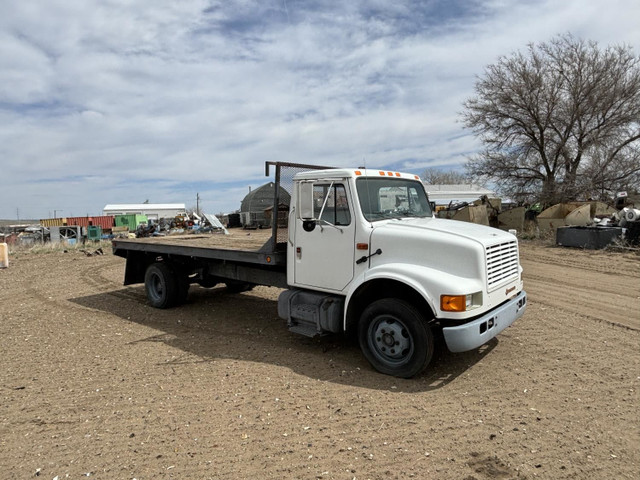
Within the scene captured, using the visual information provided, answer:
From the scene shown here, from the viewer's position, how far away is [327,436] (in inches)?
136

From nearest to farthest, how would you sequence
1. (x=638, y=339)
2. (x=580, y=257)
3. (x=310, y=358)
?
(x=310, y=358) < (x=638, y=339) < (x=580, y=257)

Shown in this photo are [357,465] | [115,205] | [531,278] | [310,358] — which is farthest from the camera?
[115,205]

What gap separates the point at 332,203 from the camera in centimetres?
498

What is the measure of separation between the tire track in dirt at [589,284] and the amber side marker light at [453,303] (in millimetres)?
3777

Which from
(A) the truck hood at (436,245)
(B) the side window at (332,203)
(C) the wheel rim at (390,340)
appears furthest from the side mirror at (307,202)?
(C) the wheel rim at (390,340)

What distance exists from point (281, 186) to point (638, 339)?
510 cm

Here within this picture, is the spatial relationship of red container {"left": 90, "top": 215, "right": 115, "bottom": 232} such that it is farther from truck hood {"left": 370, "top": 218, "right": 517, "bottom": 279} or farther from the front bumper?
the front bumper

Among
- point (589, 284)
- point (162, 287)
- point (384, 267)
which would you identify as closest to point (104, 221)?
point (162, 287)

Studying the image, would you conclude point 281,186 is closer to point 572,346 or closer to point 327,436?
point 327,436

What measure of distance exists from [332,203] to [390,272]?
1.13m

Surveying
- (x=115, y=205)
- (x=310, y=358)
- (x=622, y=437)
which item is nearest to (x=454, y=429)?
(x=622, y=437)

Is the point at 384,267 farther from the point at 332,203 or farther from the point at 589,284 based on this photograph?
the point at 589,284

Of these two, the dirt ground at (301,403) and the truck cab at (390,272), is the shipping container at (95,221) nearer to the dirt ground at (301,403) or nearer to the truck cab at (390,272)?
the dirt ground at (301,403)

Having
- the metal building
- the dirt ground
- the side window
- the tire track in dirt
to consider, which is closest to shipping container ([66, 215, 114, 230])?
the metal building
